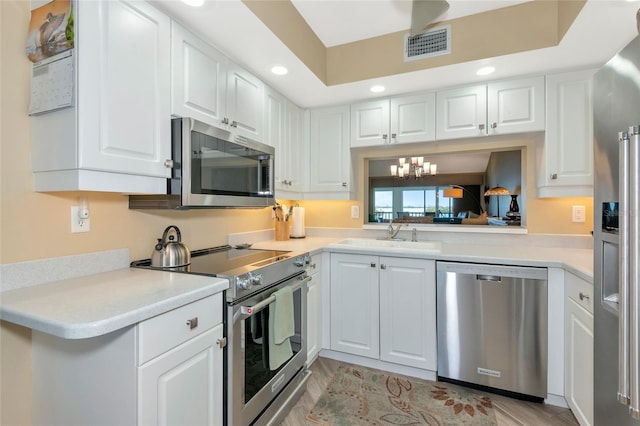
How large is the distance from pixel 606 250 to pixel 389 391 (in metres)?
1.54

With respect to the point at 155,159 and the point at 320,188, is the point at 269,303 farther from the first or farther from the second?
the point at 320,188

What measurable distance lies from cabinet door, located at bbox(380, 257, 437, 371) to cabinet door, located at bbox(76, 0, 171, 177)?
1.66 metres

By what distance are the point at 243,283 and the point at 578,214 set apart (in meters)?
2.55

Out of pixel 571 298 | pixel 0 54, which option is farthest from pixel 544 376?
pixel 0 54

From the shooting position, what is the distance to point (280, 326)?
1.70 metres

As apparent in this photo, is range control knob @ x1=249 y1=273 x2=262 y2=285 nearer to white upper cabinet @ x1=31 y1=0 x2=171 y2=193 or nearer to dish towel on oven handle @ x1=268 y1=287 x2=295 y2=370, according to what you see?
dish towel on oven handle @ x1=268 y1=287 x2=295 y2=370

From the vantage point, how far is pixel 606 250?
114 centimetres

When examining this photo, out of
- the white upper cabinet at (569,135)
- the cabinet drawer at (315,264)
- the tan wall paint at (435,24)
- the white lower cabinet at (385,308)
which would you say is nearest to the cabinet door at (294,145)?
the tan wall paint at (435,24)

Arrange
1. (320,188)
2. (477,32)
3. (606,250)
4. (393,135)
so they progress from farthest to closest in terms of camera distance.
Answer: (320,188) < (393,135) < (477,32) < (606,250)

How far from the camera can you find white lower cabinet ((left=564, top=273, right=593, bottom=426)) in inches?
59.2

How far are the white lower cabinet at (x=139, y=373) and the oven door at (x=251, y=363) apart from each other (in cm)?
6

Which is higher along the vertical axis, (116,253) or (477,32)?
(477,32)

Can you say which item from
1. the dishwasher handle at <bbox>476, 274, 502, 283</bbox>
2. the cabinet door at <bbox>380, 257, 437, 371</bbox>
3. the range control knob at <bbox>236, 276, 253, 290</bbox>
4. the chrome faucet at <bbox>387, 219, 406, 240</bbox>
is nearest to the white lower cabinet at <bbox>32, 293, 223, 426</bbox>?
the range control knob at <bbox>236, 276, 253, 290</bbox>

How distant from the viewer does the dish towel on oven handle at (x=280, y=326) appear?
1.66 metres
